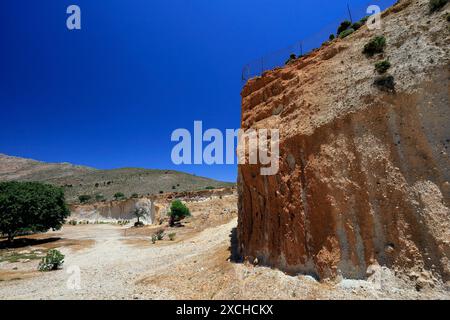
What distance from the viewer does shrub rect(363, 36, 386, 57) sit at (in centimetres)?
1166

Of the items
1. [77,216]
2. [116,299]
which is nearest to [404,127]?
[116,299]

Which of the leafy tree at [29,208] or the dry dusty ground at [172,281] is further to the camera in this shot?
the leafy tree at [29,208]

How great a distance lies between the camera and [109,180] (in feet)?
338

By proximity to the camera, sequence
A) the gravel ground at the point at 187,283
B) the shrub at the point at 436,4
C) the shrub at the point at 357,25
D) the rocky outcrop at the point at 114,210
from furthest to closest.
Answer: the rocky outcrop at the point at 114,210 → the shrub at the point at 357,25 → the shrub at the point at 436,4 → the gravel ground at the point at 187,283

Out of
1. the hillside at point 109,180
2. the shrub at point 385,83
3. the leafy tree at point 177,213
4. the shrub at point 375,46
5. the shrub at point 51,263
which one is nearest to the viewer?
the shrub at point 385,83

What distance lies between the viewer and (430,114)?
923 centimetres

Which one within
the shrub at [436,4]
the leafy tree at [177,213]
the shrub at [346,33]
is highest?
the shrub at [346,33]

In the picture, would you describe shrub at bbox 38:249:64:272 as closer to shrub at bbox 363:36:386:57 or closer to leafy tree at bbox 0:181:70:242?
leafy tree at bbox 0:181:70:242

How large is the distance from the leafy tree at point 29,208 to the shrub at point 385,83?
114ft

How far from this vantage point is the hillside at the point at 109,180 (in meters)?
86.8

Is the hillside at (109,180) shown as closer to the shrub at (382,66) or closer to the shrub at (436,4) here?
the shrub at (382,66)

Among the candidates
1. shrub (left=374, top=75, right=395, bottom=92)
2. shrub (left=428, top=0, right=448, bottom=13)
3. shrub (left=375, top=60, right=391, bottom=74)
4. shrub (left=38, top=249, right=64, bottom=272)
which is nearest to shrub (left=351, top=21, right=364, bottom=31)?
shrub (left=428, top=0, right=448, bottom=13)

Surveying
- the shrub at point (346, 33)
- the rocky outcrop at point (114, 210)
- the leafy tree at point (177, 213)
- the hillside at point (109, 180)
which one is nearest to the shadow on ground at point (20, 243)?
the leafy tree at point (177, 213)

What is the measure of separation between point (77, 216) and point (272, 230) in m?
62.6
